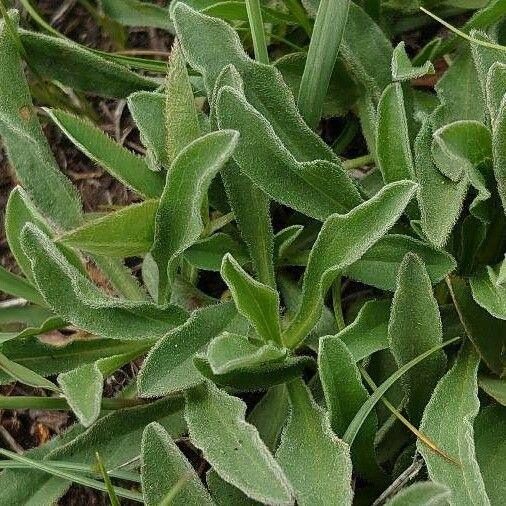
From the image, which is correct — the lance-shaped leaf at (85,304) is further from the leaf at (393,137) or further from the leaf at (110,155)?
the leaf at (393,137)

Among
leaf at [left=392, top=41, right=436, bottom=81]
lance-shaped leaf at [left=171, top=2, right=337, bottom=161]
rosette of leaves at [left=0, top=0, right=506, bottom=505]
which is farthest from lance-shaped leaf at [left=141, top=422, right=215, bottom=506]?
leaf at [left=392, top=41, right=436, bottom=81]

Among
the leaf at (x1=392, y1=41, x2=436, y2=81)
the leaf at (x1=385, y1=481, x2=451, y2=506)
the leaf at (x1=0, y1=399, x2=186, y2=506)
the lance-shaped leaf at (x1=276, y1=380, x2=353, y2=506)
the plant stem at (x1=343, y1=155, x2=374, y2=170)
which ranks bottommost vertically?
the leaf at (x1=0, y1=399, x2=186, y2=506)

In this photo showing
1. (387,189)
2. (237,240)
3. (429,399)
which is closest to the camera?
(387,189)

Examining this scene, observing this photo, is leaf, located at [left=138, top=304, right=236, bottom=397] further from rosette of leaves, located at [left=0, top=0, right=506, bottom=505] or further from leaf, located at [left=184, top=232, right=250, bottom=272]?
leaf, located at [left=184, top=232, right=250, bottom=272]

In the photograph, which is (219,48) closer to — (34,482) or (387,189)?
(387,189)

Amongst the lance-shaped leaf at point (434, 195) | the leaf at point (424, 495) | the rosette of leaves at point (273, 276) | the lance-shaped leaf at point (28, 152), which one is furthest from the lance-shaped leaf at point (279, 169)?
the leaf at point (424, 495)

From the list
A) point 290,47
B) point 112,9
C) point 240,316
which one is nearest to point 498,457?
point 240,316

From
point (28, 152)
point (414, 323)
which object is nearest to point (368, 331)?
point (414, 323)
